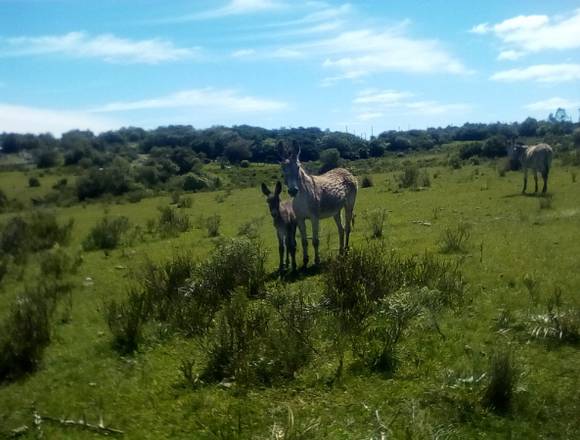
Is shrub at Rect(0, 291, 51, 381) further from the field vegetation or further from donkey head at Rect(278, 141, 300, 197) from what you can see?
donkey head at Rect(278, 141, 300, 197)

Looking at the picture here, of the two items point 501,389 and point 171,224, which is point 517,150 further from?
point 501,389

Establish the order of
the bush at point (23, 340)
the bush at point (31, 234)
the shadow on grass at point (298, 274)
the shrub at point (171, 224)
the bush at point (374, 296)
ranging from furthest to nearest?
the shrub at point (171, 224), the bush at point (31, 234), the shadow on grass at point (298, 274), the bush at point (23, 340), the bush at point (374, 296)

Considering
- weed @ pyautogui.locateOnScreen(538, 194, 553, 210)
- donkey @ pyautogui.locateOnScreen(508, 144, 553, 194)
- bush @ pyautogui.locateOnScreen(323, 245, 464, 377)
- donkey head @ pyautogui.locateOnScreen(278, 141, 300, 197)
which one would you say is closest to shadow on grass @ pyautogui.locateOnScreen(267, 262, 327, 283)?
donkey head @ pyautogui.locateOnScreen(278, 141, 300, 197)

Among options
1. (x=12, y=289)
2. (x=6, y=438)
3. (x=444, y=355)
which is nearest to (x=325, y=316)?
(x=444, y=355)

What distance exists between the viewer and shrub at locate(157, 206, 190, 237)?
21.8 metres

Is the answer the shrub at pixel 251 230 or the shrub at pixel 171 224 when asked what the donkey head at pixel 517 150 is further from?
the shrub at pixel 171 224

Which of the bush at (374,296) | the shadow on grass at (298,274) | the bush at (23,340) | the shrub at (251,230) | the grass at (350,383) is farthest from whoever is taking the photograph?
the shrub at (251,230)

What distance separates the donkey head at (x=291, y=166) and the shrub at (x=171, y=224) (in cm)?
1027

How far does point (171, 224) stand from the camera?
74.8ft

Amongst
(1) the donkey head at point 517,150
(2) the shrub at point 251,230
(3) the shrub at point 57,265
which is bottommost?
(3) the shrub at point 57,265

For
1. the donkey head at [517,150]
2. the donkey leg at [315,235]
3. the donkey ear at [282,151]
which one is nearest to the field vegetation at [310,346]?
the donkey leg at [315,235]

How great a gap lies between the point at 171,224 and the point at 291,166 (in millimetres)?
11938

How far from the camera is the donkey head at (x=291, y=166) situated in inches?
468

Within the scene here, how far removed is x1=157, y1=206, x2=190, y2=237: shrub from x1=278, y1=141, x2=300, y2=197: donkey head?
1027 cm
